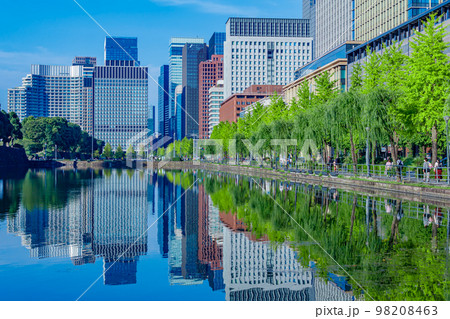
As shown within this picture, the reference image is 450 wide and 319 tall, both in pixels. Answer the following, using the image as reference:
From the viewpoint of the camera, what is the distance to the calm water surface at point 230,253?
1091 centimetres

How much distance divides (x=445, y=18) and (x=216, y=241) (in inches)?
2507

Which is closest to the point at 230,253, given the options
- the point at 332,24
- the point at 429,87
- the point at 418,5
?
the point at 429,87

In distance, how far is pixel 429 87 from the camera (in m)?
38.8

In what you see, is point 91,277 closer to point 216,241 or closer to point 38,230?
point 216,241

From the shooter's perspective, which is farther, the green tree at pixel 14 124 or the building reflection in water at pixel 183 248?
the green tree at pixel 14 124

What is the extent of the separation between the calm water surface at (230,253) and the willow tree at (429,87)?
1474 centimetres

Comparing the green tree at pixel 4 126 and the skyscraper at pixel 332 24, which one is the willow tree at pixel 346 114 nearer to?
the green tree at pixel 4 126

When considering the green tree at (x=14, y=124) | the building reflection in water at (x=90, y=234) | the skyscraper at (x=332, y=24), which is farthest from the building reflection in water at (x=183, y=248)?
the skyscraper at (x=332, y=24)

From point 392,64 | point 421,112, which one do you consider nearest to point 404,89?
point 421,112

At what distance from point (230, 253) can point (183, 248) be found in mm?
1999

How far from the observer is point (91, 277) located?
12.3 meters

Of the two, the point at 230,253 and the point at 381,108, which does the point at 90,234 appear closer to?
the point at 230,253

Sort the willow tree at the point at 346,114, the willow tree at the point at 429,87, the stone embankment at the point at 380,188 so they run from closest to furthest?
the stone embankment at the point at 380,188 < the willow tree at the point at 429,87 < the willow tree at the point at 346,114

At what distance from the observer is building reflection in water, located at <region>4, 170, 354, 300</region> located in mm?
11633
